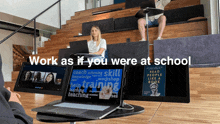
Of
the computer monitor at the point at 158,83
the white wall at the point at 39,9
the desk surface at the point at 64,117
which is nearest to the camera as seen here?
the desk surface at the point at 64,117

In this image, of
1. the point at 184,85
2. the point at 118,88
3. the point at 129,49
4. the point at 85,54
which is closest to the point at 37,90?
the point at 118,88

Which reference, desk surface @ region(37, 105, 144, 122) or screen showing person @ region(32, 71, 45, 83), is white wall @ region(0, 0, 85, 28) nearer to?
screen showing person @ region(32, 71, 45, 83)

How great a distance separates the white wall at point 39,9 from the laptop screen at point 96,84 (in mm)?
3762

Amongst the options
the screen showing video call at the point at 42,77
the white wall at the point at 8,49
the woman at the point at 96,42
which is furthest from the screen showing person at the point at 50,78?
the white wall at the point at 8,49

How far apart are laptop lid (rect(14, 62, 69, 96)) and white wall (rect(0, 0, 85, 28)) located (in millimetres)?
3551

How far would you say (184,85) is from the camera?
57 centimetres

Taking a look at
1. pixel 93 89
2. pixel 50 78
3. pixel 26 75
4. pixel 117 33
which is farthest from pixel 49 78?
pixel 117 33

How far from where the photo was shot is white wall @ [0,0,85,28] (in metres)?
3.71

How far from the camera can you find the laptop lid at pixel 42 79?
2.27ft

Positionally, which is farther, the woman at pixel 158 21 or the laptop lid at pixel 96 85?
the woman at pixel 158 21

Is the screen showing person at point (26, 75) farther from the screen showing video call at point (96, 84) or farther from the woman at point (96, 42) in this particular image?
the woman at point (96, 42)

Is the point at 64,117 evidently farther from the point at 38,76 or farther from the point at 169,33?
the point at 169,33

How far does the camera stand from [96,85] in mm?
622

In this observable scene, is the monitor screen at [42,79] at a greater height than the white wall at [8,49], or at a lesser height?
lesser
